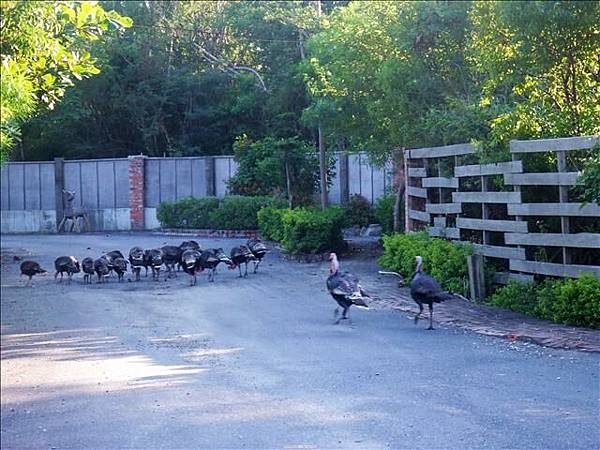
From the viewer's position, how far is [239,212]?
27.8 metres

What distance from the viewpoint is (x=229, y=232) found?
2798cm

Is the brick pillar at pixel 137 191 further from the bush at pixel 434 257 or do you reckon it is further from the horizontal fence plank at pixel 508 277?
the horizontal fence plank at pixel 508 277

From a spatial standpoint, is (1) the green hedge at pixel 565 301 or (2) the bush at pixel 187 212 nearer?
(1) the green hedge at pixel 565 301

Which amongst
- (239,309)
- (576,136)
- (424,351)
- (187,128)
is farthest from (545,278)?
(187,128)

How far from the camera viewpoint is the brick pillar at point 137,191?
108 ft

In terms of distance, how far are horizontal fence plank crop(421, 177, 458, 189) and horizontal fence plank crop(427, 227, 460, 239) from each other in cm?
74

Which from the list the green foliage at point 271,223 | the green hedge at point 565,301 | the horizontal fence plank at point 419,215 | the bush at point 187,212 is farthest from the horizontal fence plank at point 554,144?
the bush at point 187,212

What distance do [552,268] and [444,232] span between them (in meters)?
3.92

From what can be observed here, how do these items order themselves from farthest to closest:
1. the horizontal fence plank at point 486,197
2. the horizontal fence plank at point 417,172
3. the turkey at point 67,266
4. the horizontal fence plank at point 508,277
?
1. the horizontal fence plank at point 417,172
2. the turkey at point 67,266
3. the horizontal fence plank at point 486,197
4. the horizontal fence plank at point 508,277

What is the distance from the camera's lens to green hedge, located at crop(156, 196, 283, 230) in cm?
2752

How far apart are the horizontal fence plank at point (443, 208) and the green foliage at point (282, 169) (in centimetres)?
995

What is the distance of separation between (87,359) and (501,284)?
6.75 meters

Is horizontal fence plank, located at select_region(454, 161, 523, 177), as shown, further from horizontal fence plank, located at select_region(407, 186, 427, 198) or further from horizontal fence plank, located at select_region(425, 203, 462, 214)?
horizontal fence plank, located at select_region(407, 186, 427, 198)

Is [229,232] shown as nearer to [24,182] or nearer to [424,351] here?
[24,182]
